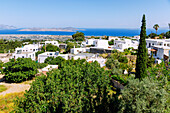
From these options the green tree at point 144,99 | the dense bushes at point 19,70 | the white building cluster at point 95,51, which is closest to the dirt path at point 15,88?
the dense bushes at point 19,70

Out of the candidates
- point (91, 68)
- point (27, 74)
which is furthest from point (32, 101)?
point (27, 74)

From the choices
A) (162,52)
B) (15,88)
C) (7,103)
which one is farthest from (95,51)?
(7,103)

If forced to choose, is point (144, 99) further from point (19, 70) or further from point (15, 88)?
point (19, 70)

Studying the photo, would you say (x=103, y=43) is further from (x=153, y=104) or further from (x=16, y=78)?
(x=153, y=104)

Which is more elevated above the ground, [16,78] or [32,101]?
[32,101]

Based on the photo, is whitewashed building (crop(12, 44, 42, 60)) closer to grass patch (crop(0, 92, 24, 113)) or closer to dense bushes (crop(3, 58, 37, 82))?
dense bushes (crop(3, 58, 37, 82))

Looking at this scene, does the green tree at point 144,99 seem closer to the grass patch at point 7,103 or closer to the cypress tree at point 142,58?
the cypress tree at point 142,58
